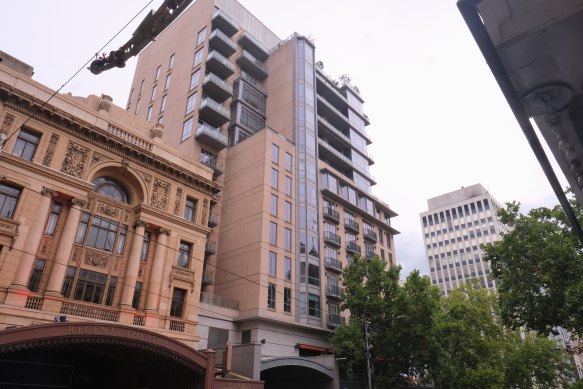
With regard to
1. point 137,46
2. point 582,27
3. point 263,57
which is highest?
point 263,57

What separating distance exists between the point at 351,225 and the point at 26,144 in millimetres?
34608

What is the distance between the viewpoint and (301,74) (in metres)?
50.8

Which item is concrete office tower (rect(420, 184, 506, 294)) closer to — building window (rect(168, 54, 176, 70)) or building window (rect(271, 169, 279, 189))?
building window (rect(271, 169, 279, 189))

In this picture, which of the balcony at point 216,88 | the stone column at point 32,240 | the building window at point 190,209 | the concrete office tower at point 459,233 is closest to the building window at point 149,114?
the balcony at point 216,88

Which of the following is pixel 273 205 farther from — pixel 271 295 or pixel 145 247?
pixel 145 247

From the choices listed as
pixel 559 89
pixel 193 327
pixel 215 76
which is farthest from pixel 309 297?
pixel 559 89

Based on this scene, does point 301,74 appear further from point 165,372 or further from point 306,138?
point 165,372

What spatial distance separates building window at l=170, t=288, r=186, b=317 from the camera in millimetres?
28875

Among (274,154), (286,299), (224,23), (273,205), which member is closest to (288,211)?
(273,205)

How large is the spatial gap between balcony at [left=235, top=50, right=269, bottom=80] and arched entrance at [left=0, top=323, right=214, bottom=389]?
37860mm

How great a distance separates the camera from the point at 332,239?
4503cm

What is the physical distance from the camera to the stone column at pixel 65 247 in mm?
23398

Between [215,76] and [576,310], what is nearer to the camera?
[576,310]

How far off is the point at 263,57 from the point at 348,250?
1109 inches
